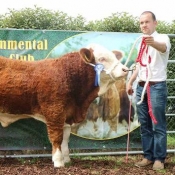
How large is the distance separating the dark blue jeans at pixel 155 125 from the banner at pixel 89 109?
1.37 ft

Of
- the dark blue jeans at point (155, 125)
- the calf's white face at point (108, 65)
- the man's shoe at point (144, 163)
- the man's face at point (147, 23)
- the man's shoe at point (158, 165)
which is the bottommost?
the man's shoe at point (144, 163)

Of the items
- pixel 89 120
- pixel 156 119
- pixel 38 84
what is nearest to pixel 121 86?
pixel 89 120

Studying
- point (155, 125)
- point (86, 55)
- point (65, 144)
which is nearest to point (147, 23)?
point (86, 55)

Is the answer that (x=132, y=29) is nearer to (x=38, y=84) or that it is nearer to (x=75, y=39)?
(x=75, y=39)

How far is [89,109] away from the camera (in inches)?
244

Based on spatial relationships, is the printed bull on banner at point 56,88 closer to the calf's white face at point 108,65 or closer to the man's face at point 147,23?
the calf's white face at point 108,65

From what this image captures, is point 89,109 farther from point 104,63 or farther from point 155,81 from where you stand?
point 155,81

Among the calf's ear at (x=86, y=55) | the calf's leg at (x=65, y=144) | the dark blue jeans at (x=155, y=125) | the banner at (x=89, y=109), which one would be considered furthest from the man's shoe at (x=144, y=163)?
the calf's ear at (x=86, y=55)

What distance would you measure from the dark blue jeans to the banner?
42cm

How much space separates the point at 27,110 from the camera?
5402 millimetres

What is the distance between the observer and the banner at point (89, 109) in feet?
19.8

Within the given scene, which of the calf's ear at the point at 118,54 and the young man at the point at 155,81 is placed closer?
the young man at the point at 155,81

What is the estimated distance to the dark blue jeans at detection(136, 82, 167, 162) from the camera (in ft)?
17.4

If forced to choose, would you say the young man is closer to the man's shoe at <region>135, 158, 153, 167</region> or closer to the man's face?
the man's face
